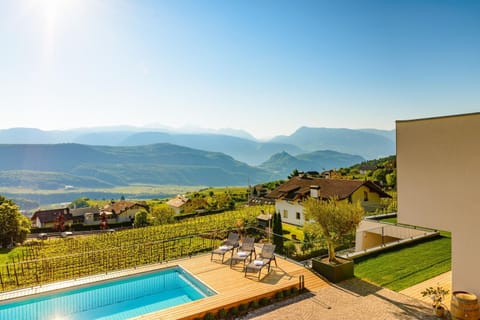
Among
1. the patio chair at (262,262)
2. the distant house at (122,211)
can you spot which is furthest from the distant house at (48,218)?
the patio chair at (262,262)

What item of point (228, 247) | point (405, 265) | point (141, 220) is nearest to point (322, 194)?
point (405, 265)

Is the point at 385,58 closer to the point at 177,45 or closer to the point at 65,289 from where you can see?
the point at 177,45

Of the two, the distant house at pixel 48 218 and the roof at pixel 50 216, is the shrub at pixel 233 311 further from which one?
the roof at pixel 50 216

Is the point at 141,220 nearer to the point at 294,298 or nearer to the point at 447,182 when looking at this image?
the point at 294,298

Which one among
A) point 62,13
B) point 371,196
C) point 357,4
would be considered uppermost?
point 357,4

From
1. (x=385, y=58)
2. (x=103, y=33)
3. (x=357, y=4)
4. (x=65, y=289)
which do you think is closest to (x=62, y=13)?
(x=103, y=33)

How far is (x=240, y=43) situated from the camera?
23.9 m

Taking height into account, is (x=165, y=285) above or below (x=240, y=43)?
below

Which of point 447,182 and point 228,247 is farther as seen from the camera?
point 228,247

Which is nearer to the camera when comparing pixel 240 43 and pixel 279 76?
pixel 240 43

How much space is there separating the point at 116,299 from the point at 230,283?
3.75m

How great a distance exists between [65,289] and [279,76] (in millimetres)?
30014

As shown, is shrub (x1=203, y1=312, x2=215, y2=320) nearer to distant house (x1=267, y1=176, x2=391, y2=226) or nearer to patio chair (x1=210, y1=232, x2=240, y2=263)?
patio chair (x1=210, y1=232, x2=240, y2=263)

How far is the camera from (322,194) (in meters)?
30.5
